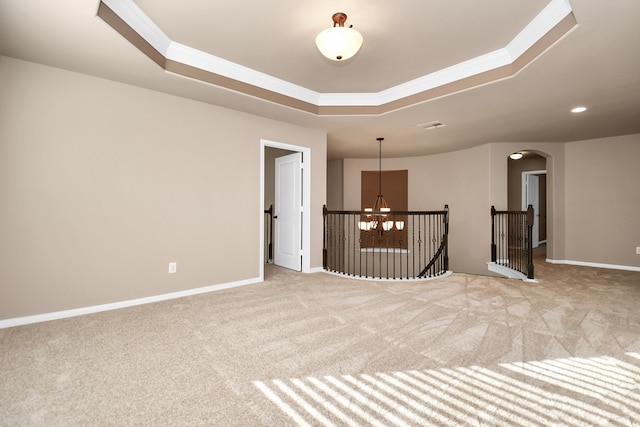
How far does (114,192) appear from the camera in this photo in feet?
10.7

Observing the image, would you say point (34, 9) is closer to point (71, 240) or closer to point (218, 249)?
point (71, 240)

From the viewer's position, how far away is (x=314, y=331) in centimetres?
263

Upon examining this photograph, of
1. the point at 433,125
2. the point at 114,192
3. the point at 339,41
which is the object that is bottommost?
the point at 114,192

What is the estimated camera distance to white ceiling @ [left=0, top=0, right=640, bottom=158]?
2391 mm

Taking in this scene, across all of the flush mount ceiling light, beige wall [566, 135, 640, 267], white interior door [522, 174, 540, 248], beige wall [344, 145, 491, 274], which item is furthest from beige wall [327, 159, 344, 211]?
the flush mount ceiling light

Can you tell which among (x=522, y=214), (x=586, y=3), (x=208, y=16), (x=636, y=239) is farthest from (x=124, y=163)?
(x=636, y=239)

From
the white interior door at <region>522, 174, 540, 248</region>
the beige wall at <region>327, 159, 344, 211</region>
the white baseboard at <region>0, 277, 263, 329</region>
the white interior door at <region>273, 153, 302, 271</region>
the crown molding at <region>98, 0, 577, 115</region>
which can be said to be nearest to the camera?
the crown molding at <region>98, 0, 577, 115</region>

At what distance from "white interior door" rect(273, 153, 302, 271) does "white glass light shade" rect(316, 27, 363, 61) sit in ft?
9.15

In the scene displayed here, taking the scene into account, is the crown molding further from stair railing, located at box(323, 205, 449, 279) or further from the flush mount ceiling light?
stair railing, located at box(323, 205, 449, 279)

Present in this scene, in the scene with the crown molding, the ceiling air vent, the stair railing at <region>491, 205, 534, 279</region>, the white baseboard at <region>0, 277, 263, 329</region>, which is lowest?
the white baseboard at <region>0, 277, 263, 329</region>

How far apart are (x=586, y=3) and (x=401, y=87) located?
2.10 meters

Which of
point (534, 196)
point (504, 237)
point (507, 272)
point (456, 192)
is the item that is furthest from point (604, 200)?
point (534, 196)

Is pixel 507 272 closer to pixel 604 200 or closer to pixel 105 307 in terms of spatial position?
pixel 604 200

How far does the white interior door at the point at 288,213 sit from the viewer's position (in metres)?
5.21
